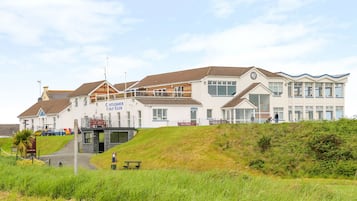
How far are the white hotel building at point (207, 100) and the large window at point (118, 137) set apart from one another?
3.32 meters

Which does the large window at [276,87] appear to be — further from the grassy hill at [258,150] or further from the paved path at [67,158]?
the paved path at [67,158]

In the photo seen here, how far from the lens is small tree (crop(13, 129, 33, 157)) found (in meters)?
46.0

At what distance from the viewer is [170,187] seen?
1510cm

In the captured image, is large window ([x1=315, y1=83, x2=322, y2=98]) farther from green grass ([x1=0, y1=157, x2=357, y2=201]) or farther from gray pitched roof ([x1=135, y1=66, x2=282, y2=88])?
green grass ([x1=0, y1=157, x2=357, y2=201])

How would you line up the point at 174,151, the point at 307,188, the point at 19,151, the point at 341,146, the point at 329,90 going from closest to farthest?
the point at 307,188
the point at 341,146
the point at 174,151
the point at 19,151
the point at 329,90

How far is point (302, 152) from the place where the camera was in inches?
1490

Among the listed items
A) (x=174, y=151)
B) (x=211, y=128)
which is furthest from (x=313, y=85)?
(x=174, y=151)

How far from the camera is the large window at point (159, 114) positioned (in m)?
54.6

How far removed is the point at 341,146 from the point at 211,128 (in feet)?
34.9

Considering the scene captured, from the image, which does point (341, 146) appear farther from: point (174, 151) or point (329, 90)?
point (329, 90)

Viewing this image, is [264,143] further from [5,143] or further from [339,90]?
[5,143]

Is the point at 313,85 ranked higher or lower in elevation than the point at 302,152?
higher

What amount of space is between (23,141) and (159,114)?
13864mm

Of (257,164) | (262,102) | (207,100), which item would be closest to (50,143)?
(207,100)
